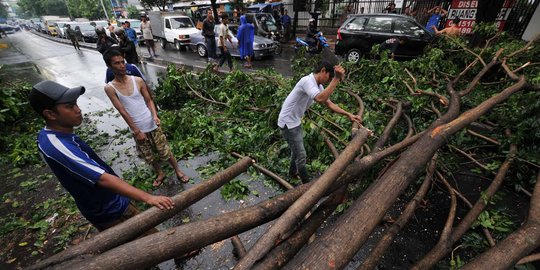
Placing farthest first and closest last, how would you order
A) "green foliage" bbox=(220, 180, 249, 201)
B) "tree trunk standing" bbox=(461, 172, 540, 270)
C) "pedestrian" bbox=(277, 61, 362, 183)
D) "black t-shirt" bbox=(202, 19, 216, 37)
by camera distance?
"black t-shirt" bbox=(202, 19, 216, 37), "green foliage" bbox=(220, 180, 249, 201), "pedestrian" bbox=(277, 61, 362, 183), "tree trunk standing" bbox=(461, 172, 540, 270)

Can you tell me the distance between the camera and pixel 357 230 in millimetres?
1574

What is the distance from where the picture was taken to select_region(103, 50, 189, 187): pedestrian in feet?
9.53

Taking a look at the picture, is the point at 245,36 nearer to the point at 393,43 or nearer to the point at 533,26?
the point at 393,43

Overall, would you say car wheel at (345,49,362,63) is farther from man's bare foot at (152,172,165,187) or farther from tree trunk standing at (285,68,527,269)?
man's bare foot at (152,172,165,187)

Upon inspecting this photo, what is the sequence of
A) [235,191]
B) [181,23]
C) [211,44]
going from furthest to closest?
[181,23], [211,44], [235,191]

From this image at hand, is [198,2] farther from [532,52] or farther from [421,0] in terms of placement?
[532,52]

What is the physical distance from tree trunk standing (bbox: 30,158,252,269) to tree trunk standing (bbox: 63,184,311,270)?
148 mm

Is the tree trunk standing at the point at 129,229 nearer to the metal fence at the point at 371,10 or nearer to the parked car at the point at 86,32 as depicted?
the metal fence at the point at 371,10

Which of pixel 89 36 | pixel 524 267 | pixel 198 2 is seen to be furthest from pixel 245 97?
pixel 198 2

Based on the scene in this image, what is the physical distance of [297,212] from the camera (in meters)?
1.54

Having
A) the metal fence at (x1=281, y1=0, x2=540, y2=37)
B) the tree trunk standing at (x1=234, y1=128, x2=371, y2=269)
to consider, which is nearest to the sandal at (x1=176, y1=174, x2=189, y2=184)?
the tree trunk standing at (x1=234, y1=128, x2=371, y2=269)

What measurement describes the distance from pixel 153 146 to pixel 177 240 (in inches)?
102

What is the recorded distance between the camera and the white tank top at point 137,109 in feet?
10.1

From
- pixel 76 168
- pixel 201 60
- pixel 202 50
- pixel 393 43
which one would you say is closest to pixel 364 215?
pixel 76 168
